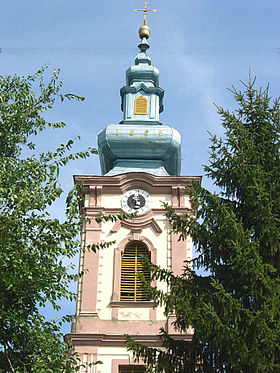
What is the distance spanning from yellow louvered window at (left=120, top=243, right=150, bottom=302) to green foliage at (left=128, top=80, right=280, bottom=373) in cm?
857

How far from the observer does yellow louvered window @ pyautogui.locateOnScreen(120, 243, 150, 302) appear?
928 inches

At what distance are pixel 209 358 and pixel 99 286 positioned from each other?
1017cm

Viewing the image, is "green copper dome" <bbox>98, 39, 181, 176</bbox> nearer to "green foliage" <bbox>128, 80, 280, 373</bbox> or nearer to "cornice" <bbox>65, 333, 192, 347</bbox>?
"cornice" <bbox>65, 333, 192, 347</bbox>

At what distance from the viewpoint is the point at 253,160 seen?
14.7 metres

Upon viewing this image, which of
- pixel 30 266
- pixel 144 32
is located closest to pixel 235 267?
pixel 30 266

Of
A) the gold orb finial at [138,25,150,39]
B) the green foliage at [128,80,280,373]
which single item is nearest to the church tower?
the gold orb finial at [138,25,150,39]

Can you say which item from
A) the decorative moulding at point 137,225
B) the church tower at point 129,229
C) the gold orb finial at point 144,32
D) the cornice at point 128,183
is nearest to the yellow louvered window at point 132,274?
the church tower at point 129,229

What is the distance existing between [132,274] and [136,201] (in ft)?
8.37

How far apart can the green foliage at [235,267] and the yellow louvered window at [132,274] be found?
8573mm

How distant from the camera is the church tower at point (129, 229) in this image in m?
22.4

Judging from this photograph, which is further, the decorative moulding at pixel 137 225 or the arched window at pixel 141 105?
the arched window at pixel 141 105

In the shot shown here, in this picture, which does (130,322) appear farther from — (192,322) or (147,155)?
(192,322)

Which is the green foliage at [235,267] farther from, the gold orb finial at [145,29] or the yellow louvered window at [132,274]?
the gold orb finial at [145,29]

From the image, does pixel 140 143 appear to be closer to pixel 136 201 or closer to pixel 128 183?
pixel 128 183
